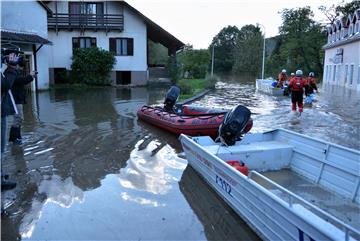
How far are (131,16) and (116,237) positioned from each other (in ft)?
80.9

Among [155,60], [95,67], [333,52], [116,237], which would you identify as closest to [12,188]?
[116,237]

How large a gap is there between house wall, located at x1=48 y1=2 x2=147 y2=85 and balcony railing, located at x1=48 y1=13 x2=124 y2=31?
1.52ft

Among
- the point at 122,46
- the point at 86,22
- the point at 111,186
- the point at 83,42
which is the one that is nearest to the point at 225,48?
the point at 122,46

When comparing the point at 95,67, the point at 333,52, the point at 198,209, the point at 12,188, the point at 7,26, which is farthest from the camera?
the point at 333,52

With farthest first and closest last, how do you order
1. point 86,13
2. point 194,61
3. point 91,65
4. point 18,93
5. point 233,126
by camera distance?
point 194,61 < point 86,13 < point 91,65 < point 18,93 < point 233,126

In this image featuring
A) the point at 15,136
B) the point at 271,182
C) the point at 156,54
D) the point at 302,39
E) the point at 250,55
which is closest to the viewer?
the point at 271,182

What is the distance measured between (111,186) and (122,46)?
74.7 feet

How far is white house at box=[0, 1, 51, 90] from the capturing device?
1995cm

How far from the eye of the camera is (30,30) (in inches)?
874

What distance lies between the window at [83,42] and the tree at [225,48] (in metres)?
45.7

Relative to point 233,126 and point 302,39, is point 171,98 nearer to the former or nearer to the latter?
point 233,126

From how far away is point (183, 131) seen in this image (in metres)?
9.91

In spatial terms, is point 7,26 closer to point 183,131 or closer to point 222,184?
point 183,131

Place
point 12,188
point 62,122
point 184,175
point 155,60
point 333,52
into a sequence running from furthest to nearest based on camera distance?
point 155,60
point 333,52
point 62,122
point 184,175
point 12,188
